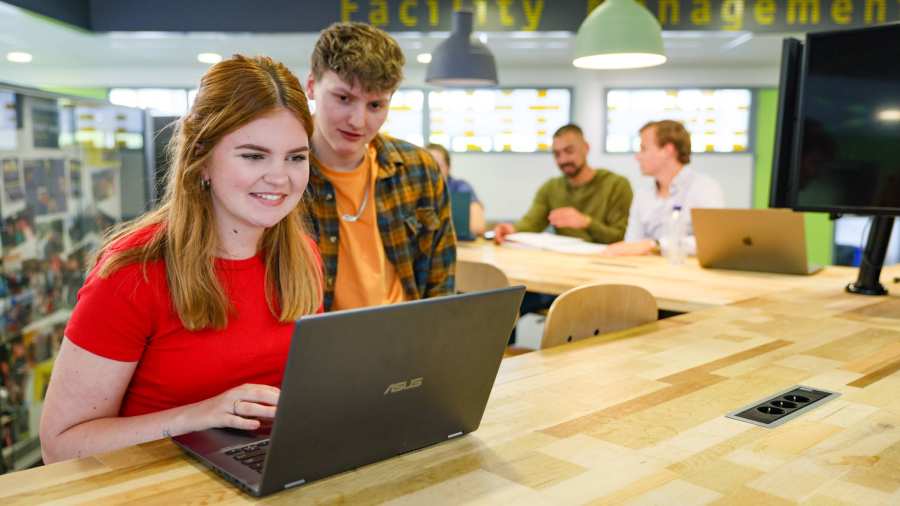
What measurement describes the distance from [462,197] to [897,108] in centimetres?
210

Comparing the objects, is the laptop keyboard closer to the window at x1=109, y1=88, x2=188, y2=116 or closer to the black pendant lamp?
the black pendant lamp

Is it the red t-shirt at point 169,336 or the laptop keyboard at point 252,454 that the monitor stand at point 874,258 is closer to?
the red t-shirt at point 169,336

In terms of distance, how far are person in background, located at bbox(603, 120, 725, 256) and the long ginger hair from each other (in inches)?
100

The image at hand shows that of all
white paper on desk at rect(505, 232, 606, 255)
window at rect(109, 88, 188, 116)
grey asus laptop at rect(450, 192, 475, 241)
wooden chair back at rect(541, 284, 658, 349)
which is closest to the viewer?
wooden chair back at rect(541, 284, 658, 349)

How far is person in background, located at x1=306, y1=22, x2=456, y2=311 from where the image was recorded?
6.09ft

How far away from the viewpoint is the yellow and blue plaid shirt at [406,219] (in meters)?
2.00

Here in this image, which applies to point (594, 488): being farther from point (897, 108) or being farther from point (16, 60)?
point (16, 60)

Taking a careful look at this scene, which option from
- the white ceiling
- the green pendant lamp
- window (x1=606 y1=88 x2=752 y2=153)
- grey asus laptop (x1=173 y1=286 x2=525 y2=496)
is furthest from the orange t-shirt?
window (x1=606 y1=88 x2=752 y2=153)

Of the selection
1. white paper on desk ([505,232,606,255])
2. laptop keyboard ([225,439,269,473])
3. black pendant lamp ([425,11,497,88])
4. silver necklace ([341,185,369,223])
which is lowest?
white paper on desk ([505,232,606,255])

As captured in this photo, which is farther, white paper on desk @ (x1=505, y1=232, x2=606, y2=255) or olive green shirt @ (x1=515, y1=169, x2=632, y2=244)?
olive green shirt @ (x1=515, y1=169, x2=632, y2=244)

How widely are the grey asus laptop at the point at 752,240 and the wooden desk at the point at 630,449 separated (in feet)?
3.51

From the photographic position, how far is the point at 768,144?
8188mm

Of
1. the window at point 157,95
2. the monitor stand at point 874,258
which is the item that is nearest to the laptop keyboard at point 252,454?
the monitor stand at point 874,258

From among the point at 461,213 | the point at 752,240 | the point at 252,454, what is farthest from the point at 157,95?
the point at 252,454
